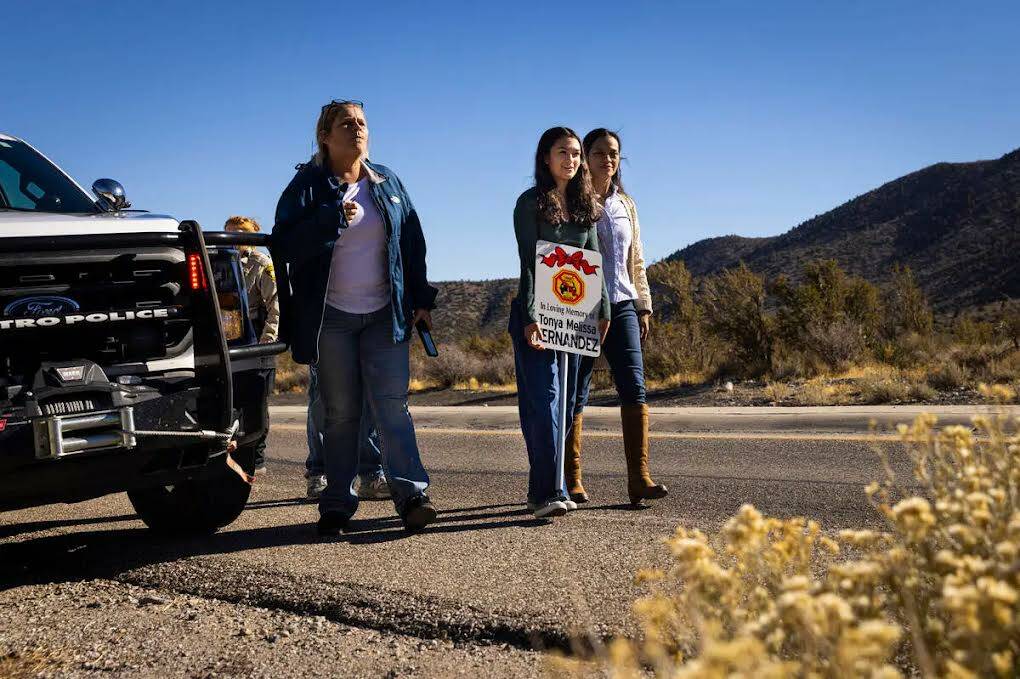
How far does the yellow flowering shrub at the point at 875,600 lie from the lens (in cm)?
153

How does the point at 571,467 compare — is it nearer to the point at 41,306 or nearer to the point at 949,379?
the point at 41,306

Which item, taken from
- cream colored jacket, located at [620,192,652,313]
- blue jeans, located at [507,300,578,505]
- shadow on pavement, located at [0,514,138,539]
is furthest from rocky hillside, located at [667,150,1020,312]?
shadow on pavement, located at [0,514,138,539]

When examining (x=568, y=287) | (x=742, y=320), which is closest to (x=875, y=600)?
(x=568, y=287)

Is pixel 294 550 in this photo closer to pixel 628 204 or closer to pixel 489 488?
pixel 489 488

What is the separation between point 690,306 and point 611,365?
12.5 metres

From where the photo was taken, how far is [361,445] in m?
6.34

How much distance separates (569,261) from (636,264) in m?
0.69

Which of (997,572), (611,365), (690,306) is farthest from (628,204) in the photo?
(690,306)

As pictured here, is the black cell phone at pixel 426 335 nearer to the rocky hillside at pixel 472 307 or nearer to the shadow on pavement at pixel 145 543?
the shadow on pavement at pixel 145 543

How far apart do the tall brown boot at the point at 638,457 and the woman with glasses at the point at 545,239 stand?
1.40ft

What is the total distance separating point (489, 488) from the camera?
21.1 ft

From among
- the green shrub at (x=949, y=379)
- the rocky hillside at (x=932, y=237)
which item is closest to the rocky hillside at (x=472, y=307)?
the rocky hillside at (x=932, y=237)

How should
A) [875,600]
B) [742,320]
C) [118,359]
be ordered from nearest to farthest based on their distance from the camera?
[875,600] → [118,359] → [742,320]

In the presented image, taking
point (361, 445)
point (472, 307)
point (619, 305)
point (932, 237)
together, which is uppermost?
point (932, 237)
